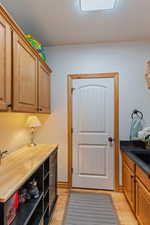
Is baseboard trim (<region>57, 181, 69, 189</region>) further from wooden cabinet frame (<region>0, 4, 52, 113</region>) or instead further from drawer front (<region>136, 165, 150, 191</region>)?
wooden cabinet frame (<region>0, 4, 52, 113</region>)

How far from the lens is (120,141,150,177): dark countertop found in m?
1.53

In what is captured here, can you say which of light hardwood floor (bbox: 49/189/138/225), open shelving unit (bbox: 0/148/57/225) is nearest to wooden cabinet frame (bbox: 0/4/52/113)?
open shelving unit (bbox: 0/148/57/225)

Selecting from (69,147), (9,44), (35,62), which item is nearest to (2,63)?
(9,44)

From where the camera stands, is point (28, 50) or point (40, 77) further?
point (40, 77)

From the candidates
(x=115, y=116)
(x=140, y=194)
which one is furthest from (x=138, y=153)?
(x=115, y=116)

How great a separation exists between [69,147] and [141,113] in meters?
1.43

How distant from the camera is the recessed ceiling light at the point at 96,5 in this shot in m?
1.65

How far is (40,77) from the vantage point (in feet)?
6.86

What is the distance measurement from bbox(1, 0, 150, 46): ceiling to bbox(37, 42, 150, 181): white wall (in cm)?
17

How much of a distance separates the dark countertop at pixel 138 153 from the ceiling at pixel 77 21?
1829mm

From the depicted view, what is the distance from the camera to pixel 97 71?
2629mm

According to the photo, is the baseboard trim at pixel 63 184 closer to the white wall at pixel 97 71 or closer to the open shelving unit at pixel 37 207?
the white wall at pixel 97 71

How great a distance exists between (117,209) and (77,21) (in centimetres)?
276

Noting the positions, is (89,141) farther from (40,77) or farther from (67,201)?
(40,77)
